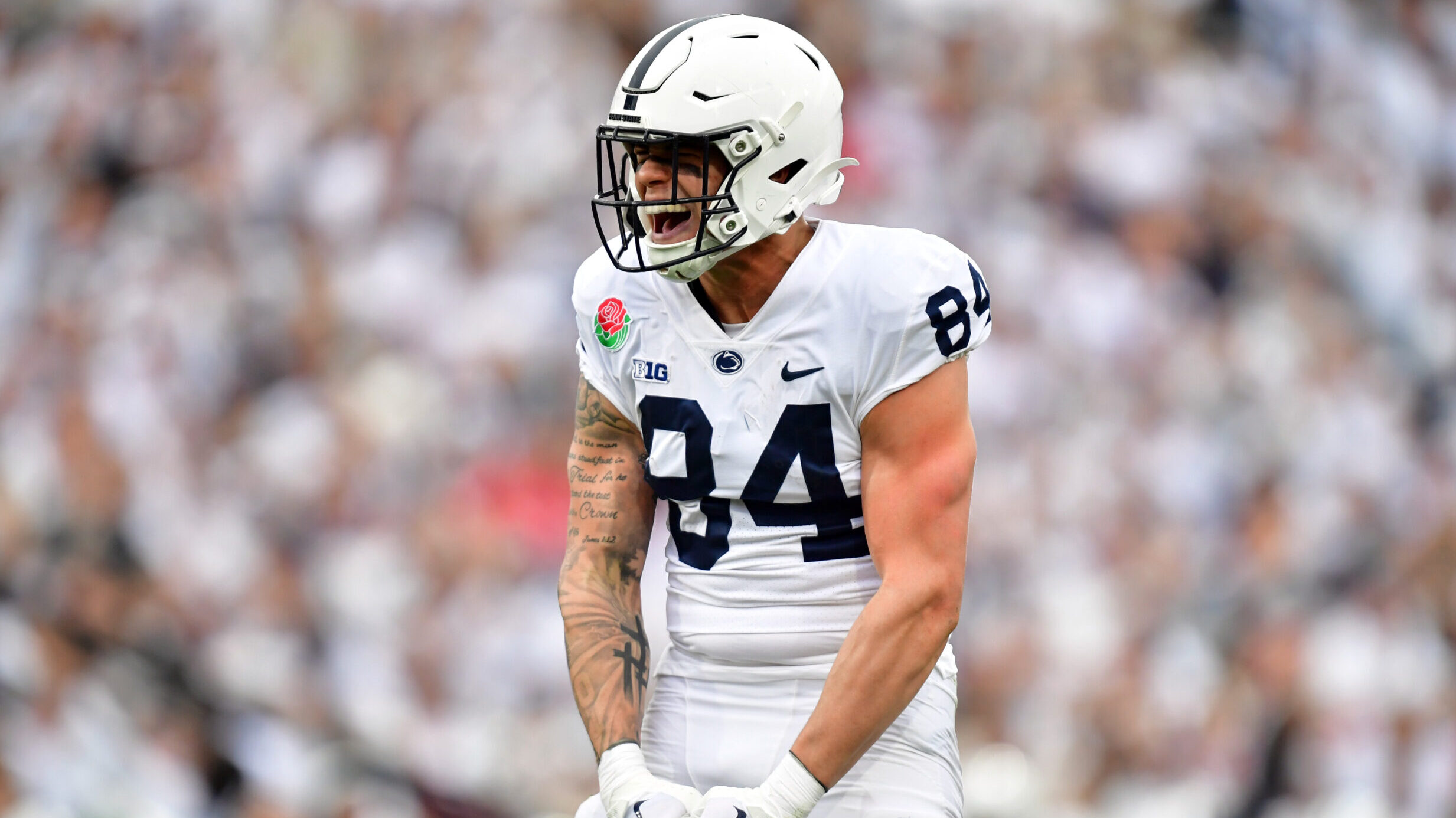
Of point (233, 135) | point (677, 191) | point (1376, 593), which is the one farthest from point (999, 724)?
point (233, 135)

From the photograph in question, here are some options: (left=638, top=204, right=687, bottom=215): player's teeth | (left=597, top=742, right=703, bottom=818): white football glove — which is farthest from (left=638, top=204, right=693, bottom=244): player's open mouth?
(left=597, top=742, right=703, bottom=818): white football glove

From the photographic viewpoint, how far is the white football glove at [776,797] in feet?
7.30

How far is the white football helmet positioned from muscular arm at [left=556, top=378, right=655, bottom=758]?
34 cm

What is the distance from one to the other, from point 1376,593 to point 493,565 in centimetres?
296

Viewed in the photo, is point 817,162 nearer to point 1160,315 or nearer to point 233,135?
point 1160,315

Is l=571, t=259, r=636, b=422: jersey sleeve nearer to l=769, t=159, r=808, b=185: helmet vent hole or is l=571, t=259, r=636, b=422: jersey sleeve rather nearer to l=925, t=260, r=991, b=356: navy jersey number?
l=769, t=159, r=808, b=185: helmet vent hole

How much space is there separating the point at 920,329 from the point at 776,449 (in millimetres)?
297

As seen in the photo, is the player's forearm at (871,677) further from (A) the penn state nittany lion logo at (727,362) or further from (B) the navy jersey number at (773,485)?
(A) the penn state nittany lion logo at (727,362)

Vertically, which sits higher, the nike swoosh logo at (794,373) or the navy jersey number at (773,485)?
the nike swoosh logo at (794,373)

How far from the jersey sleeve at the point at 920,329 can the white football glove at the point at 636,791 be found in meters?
0.64

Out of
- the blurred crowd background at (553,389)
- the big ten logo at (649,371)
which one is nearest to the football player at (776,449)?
the big ten logo at (649,371)

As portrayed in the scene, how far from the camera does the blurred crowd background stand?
4902 mm

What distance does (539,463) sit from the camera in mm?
5172

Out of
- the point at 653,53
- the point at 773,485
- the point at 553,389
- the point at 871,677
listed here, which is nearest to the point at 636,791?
the point at 871,677
